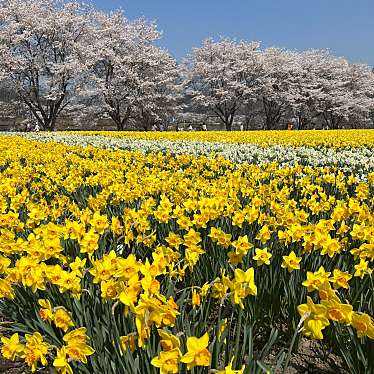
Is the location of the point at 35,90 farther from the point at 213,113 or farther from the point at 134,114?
the point at 213,113

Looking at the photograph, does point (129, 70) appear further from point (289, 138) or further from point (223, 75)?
point (289, 138)

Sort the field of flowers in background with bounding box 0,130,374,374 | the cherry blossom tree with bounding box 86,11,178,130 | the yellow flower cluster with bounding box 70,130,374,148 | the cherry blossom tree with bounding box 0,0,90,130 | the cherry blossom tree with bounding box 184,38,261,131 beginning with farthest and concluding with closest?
the cherry blossom tree with bounding box 184,38,261,131 < the cherry blossom tree with bounding box 86,11,178,130 < the cherry blossom tree with bounding box 0,0,90,130 < the yellow flower cluster with bounding box 70,130,374,148 < the field of flowers in background with bounding box 0,130,374,374

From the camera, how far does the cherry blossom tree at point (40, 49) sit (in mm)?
30578

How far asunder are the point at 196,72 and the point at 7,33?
15.7 m

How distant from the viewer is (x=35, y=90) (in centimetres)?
3127

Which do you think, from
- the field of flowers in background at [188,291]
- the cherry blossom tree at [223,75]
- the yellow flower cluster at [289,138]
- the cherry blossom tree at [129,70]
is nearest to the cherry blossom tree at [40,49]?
the cherry blossom tree at [129,70]

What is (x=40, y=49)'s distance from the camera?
31891 mm

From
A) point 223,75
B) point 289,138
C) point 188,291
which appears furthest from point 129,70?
point 188,291

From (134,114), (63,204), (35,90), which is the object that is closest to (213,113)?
(134,114)

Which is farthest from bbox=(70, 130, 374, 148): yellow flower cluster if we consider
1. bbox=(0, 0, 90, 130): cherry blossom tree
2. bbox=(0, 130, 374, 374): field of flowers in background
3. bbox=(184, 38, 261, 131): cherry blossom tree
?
bbox=(184, 38, 261, 131): cherry blossom tree

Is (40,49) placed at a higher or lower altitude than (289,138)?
Answer: higher

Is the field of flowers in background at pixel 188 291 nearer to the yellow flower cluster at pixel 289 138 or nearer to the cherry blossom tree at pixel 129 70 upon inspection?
the yellow flower cluster at pixel 289 138

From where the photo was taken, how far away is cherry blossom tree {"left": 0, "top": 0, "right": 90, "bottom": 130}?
30578mm

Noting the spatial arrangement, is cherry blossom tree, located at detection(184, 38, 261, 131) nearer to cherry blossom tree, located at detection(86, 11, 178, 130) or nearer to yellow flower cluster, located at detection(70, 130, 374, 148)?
cherry blossom tree, located at detection(86, 11, 178, 130)
